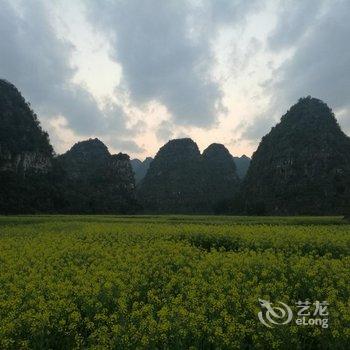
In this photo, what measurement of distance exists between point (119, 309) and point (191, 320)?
4.88ft

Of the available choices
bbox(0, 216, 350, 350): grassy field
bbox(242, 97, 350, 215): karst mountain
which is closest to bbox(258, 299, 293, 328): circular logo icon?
bbox(0, 216, 350, 350): grassy field

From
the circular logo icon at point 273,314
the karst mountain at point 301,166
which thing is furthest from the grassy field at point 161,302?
the karst mountain at point 301,166

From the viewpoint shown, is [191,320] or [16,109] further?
[16,109]

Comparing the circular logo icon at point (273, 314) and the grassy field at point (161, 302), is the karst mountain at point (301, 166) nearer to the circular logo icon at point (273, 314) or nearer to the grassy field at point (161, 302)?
the grassy field at point (161, 302)

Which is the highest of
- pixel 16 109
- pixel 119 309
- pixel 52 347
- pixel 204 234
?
pixel 16 109

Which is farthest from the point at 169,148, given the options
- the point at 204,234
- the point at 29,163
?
the point at 204,234

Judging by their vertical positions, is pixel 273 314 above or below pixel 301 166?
below

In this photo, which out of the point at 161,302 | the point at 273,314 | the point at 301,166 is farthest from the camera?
the point at 301,166

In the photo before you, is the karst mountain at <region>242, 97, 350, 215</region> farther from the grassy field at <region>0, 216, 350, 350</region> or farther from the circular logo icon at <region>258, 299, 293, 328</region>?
the circular logo icon at <region>258, 299, 293, 328</region>

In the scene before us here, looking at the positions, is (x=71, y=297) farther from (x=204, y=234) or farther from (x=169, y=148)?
(x=169, y=148)

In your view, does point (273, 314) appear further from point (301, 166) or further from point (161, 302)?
point (301, 166)

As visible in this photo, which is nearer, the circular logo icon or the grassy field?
the grassy field

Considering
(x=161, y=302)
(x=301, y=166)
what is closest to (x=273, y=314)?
(x=161, y=302)

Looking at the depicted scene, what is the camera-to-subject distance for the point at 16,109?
96375 millimetres
